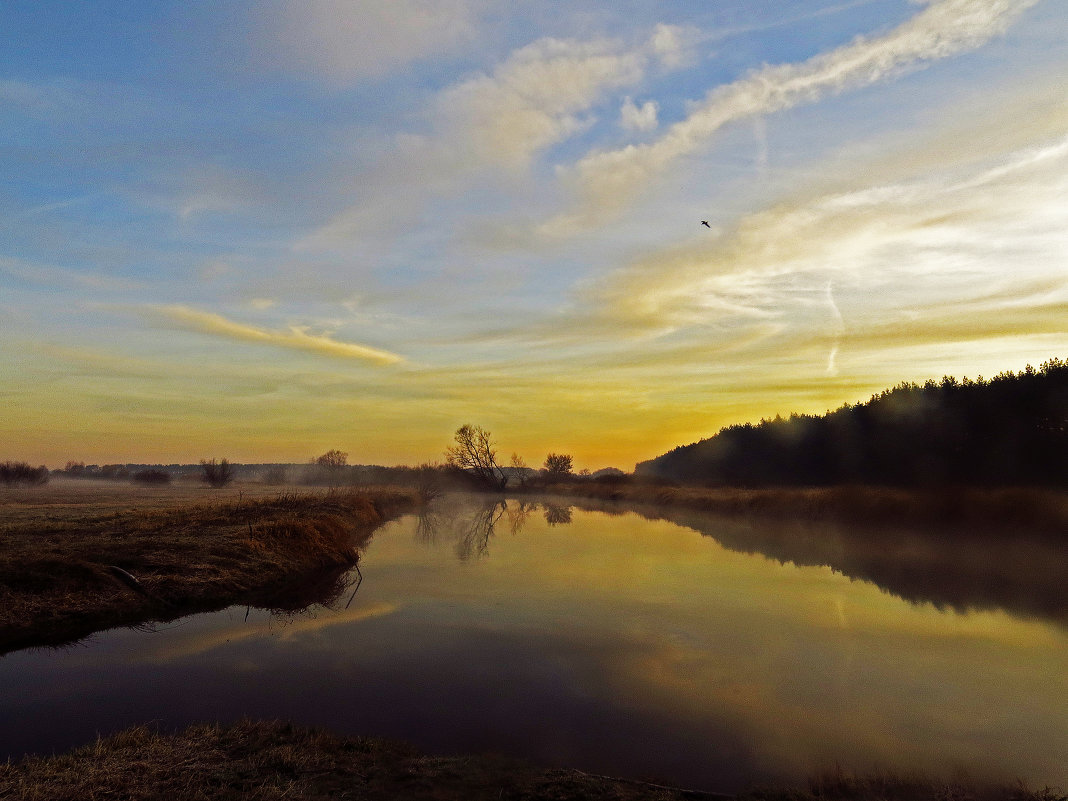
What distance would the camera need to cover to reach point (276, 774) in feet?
19.7

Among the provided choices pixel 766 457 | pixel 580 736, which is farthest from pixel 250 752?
pixel 766 457

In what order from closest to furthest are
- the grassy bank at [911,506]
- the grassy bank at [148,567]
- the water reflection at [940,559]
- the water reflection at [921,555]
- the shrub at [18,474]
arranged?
the grassy bank at [148,567] → the water reflection at [940,559] → the water reflection at [921,555] → the grassy bank at [911,506] → the shrub at [18,474]

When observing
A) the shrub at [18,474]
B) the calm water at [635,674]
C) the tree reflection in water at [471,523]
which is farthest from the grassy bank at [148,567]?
the shrub at [18,474]

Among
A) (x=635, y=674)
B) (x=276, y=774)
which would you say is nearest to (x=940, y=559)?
(x=635, y=674)

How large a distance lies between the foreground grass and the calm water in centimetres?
58

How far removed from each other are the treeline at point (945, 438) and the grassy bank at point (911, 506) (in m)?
9.06

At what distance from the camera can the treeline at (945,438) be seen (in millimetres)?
33719

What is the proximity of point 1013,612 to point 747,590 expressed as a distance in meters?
6.24

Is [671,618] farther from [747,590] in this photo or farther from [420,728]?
[420,728]

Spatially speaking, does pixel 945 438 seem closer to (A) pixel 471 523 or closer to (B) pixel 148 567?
(A) pixel 471 523

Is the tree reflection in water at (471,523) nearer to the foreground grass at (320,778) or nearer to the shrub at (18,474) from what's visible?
the foreground grass at (320,778)

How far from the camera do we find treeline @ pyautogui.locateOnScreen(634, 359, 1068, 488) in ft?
111

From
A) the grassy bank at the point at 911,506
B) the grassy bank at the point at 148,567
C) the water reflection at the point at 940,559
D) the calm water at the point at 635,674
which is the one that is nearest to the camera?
the calm water at the point at 635,674

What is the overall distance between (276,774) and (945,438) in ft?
152
